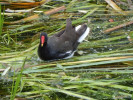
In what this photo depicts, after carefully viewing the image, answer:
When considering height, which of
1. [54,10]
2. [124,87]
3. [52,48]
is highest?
[54,10]

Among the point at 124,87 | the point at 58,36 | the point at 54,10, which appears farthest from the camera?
the point at 54,10

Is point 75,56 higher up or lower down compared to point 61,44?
lower down

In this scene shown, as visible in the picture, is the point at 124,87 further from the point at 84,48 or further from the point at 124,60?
the point at 84,48

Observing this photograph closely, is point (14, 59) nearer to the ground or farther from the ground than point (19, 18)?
nearer to the ground

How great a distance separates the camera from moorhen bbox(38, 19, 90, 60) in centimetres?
491

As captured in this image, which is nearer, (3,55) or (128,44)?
(3,55)

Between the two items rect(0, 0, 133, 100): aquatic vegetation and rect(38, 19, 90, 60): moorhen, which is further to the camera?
rect(38, 19, 90, 60): moorhen

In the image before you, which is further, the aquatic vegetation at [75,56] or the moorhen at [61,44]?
the moorhen at [61,44]

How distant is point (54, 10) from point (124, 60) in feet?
7.12

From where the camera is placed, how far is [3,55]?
4.93m

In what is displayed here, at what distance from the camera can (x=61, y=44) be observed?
5.11 metres

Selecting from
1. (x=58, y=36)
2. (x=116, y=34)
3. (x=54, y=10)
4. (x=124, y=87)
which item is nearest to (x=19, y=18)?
(x=54, y=10)

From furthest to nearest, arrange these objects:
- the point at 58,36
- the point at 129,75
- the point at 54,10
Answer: the point at 54,10
the point at 58,36
the point at 129,75

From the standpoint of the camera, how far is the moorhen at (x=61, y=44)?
4.91 m
